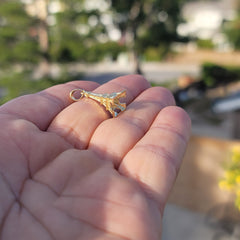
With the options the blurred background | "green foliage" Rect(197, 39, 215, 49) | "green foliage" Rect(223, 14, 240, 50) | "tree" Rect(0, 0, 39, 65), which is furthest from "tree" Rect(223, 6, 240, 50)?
"tree" Rect(0, 0, 39, 65)

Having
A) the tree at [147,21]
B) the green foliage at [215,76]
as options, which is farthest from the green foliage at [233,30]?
the tree at [147,21]

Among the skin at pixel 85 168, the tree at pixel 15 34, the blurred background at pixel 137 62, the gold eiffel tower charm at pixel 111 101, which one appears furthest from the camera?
the tree at pixel 15 34

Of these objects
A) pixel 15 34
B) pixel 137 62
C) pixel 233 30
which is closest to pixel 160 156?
pixel 15 34

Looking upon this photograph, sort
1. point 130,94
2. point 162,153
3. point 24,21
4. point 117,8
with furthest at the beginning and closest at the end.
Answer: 1. point 117,8
2. point 24,21
3. point 130,94
4. point 162,153

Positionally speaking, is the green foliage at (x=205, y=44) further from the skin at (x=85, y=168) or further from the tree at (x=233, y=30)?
the skin at (x=85, y=168)

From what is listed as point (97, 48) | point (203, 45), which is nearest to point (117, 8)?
point (97, 48)

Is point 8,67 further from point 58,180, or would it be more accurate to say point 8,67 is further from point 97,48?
point 58,180
